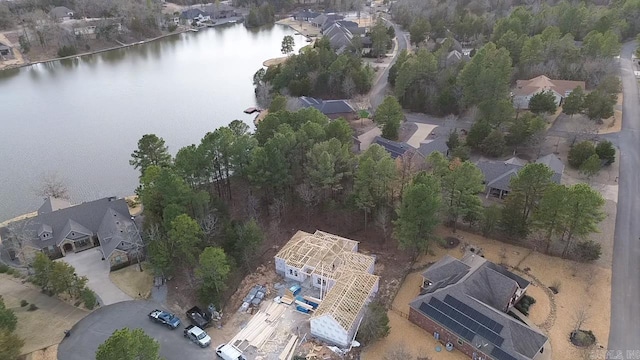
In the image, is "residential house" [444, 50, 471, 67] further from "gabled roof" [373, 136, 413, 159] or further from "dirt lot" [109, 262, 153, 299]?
"dirt lot" [109, 262, 153, 299]

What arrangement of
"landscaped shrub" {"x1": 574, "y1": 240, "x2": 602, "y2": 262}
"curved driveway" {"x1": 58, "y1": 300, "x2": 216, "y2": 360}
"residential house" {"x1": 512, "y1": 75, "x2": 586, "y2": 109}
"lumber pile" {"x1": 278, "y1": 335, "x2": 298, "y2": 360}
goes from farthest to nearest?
"residential house" {"x1": 512, "y1": 75, "x2": 586, "y2": 109} → "landscaped shrub" {"x1": 574, "y1": 240, "x2": 602, "y2": 262} → "curved driveway" {"x1": 58, "y1": 300, "x2": 216, "y2": 360} → "lumber pile" {"x1": 278, "y1": 335, "x2": 298, "y2": 360}

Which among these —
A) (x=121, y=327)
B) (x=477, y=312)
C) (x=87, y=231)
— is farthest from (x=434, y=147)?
(x=87, y=231)

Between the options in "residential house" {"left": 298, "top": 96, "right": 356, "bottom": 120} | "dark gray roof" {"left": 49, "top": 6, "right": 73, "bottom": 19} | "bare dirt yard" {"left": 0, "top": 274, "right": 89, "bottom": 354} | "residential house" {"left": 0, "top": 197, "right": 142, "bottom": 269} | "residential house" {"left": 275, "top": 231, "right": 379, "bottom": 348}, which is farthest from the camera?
"dark gray roof" {"left": 49, "top": 6, "right": 73, "bottom": 19}

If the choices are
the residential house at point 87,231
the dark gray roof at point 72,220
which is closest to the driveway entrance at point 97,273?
the residential house at point 87,231

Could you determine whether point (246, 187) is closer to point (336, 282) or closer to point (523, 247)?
point (336, 282)

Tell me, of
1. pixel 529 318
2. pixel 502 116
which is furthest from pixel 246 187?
pixel 502 116

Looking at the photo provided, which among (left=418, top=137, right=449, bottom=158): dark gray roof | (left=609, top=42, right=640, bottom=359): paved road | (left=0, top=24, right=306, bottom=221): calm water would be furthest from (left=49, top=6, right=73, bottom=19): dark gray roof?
(left=609, top=42, right=640, bottom=359): paved road

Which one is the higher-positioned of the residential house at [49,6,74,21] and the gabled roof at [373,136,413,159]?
the residential house at [49,6,74,21]

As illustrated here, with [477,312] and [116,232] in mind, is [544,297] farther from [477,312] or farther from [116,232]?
[116,232]
